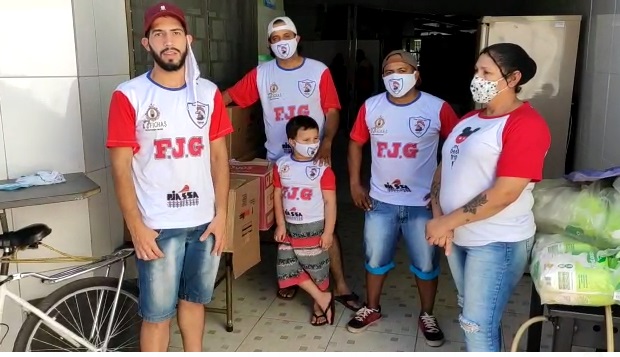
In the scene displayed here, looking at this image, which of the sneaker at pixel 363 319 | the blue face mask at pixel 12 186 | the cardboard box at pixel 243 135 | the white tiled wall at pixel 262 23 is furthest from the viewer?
the white tiled wall at pixel 262 23

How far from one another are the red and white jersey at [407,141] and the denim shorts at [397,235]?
5 cm

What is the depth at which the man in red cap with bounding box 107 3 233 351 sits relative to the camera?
73.0 inches

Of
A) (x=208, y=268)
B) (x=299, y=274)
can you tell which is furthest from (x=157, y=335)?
(x=299, y=274)

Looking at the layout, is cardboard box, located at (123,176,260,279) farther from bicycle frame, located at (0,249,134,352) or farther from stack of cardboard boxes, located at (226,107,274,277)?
bicycle frame, located at (0,249,134,352)

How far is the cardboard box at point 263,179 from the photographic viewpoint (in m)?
2.79

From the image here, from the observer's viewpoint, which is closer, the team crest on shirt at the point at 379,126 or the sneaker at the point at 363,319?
the team crest on shirt at the point at 379,126

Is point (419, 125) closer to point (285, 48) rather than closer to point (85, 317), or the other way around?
point (285, 48)

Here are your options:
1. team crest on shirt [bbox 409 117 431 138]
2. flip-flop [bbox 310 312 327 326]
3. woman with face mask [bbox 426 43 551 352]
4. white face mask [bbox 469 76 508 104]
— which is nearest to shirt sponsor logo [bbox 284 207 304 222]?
flip-flop [bbox 310 312 327 326]

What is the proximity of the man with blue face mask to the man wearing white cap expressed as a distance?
33 centimetres

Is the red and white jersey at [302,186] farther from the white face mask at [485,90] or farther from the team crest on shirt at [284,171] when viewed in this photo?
the white face mask at [485,90]

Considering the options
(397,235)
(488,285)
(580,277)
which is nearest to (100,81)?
(397,235)

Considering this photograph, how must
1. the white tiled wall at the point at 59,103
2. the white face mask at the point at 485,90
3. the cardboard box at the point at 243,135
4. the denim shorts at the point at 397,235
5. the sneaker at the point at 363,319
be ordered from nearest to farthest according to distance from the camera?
the white face mask at the point at 485,90 < the white tiled wall at the point at 59,103 < the denim shorts at the point at 397,235 < the sneaker at the point at 363,319 < the cardboard box at the point at 243,135

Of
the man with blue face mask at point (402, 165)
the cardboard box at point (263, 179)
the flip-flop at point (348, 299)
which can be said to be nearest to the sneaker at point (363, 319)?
the flip-flop at point (348, 299)

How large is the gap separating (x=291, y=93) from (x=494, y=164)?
1.37 m
